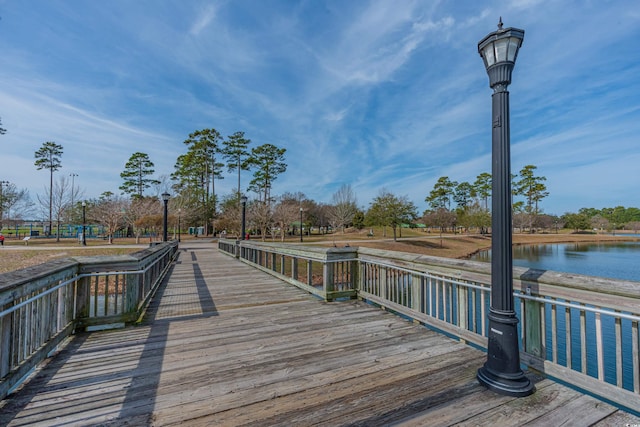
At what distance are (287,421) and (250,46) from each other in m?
12.6

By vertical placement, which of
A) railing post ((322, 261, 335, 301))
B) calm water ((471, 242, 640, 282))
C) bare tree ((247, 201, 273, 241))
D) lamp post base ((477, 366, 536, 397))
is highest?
bare tree ((247, 201, 273, 241))

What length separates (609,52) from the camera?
8.30 metres

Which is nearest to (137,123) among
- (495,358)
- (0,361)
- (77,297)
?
(77,297)

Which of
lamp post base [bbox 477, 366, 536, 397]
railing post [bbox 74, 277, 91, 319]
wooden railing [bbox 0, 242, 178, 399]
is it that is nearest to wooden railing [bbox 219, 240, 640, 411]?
lamp post base [bbox 477, 366, 536, 397]

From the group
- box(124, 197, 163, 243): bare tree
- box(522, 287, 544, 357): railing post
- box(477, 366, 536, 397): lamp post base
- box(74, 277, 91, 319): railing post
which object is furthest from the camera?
box(124, 197, 163, 243): bare tree

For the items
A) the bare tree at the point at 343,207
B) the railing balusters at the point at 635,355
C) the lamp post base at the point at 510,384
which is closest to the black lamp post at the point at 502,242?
the lamp post base at the point at 510,384

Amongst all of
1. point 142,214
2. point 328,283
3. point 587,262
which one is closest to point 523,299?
point 328,283

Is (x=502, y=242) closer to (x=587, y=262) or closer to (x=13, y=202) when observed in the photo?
(x=587, y=262)

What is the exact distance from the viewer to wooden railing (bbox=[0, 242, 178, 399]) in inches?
80.1

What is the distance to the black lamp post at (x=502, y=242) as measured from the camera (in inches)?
81.9

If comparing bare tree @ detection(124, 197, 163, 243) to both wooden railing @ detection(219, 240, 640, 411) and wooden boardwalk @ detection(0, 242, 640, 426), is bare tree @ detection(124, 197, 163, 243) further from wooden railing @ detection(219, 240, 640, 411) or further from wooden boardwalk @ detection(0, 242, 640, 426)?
wooden boardwalk @ detection(0, 242, 640, 426)

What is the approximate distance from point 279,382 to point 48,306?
2.45 meters

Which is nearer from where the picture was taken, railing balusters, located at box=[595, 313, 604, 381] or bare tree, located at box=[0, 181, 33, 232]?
railing balusters, located at box=[595, 313, 604, 381]

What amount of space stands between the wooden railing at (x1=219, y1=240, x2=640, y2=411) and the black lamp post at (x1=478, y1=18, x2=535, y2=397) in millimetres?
259
